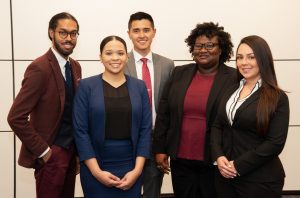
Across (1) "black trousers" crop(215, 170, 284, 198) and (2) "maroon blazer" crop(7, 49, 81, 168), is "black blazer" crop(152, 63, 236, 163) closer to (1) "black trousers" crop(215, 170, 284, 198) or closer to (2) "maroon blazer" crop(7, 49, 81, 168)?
(1) "black trousers" crop(215, 170, 284, 198)

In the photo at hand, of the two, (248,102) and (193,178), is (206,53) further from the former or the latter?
(193,178)

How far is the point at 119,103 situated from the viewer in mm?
2107

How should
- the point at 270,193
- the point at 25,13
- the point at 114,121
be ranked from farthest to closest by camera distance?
the point at 25,13 < the point at 114,121 < the point at 270,193

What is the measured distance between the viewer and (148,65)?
2.58 m

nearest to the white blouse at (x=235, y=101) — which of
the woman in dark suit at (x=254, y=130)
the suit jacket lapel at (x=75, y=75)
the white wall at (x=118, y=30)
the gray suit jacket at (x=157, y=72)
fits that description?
the woman in dark suit at (x=254, y=130)

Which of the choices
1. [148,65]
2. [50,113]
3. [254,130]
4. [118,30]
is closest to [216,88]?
[254,130]

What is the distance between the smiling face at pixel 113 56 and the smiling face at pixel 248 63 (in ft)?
2.31

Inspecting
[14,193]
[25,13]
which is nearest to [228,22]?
[25,13]

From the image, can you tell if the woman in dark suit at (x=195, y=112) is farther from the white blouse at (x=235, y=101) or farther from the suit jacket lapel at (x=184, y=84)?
the white blouse at (x=235, y=101)

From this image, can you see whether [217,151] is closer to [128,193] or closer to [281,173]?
[281,173]

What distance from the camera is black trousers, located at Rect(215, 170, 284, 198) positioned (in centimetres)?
192

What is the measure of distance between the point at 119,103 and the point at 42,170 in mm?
629

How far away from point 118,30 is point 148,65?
3.04 feet

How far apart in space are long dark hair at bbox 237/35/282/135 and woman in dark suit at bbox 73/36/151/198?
712 mm
